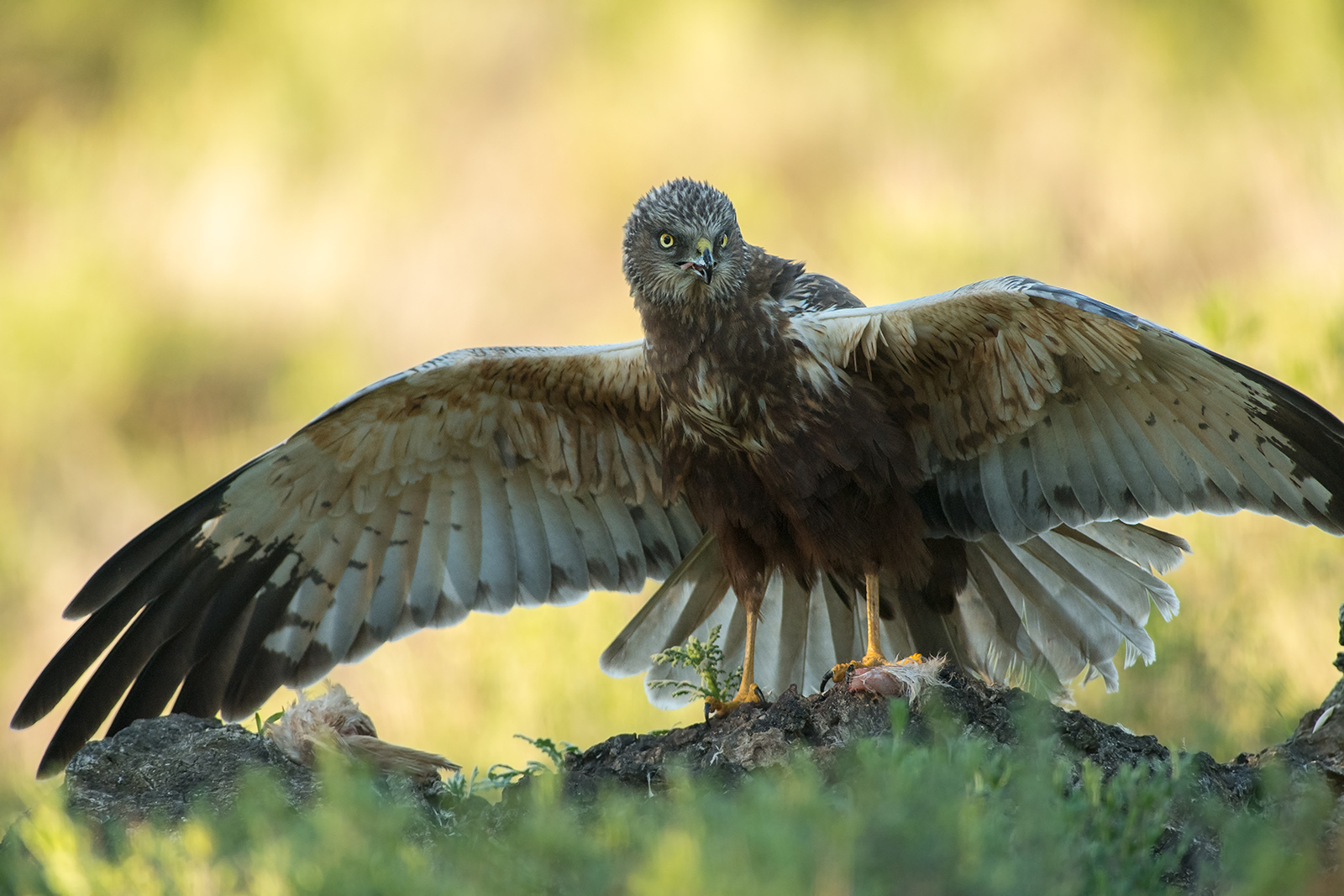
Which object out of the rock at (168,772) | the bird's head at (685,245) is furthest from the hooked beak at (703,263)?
the rock at (168,772)

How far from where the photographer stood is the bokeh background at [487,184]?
10.0m

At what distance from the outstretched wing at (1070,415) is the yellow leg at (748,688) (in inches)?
28.6

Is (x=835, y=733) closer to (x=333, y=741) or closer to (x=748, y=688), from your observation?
(x=748, y=688)

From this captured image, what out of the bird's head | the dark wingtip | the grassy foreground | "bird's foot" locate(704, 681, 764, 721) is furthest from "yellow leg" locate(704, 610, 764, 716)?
the dark wingtip

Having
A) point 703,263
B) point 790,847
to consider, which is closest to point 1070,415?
point 703,263

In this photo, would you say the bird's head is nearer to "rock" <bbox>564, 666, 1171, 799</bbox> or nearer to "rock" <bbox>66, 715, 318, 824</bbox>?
"rock" <bbox>564, 666, 1171, 799</bbox>

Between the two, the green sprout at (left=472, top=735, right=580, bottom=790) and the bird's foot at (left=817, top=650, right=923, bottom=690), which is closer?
the green sprout at (left=472, top=735, right=580, bottom=790)

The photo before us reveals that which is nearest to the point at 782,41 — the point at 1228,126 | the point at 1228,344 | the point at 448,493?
the point at 1228,126

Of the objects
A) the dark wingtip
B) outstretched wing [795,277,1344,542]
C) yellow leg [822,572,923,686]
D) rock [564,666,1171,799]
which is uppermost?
outstretched wing [795,277,1344,542]

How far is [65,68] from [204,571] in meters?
11.9

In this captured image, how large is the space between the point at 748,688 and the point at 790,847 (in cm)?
214

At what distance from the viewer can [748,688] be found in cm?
400

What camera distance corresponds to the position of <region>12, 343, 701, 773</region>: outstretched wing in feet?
13.5

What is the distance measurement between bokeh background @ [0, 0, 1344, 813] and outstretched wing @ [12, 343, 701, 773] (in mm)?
3324
